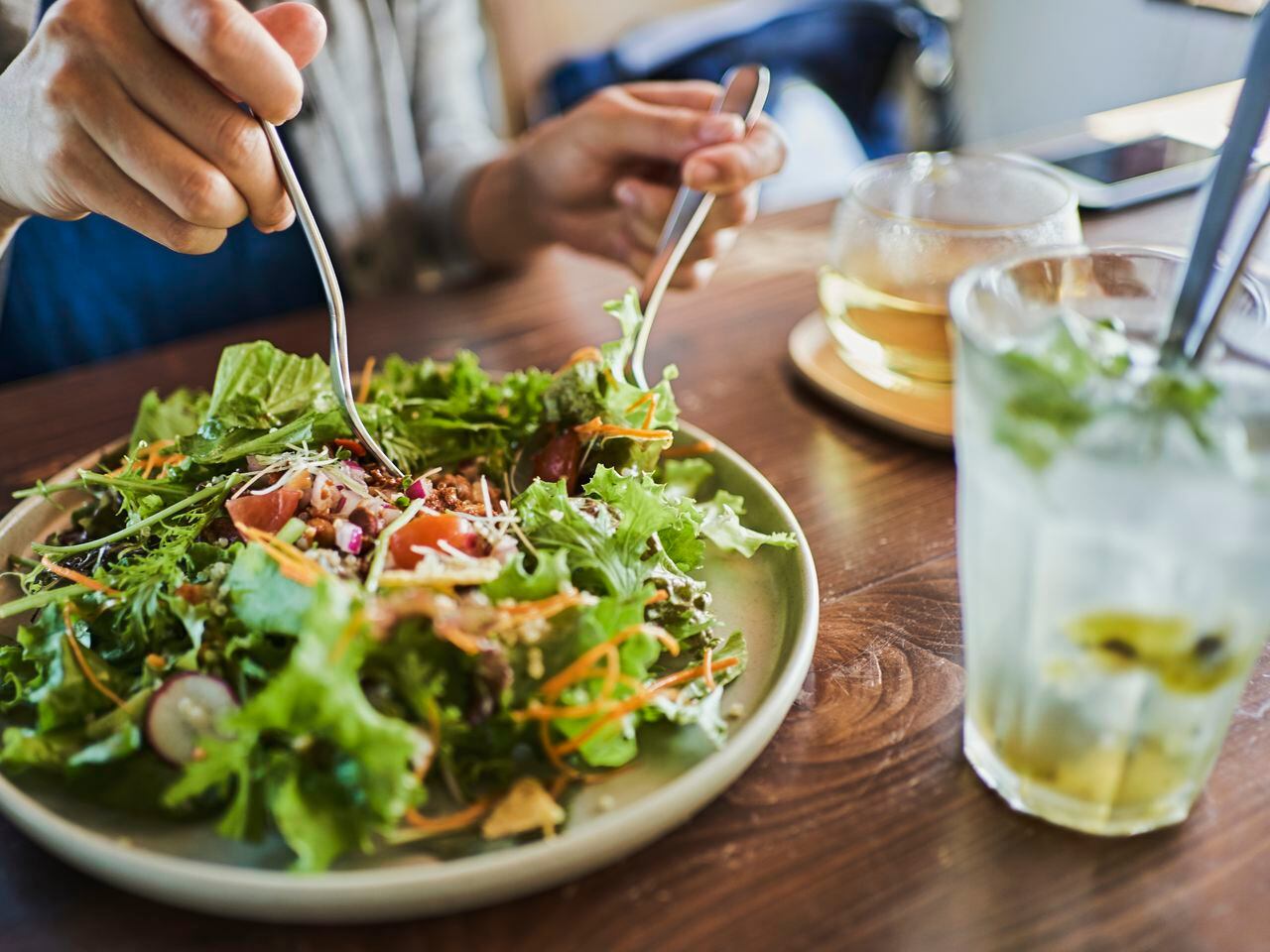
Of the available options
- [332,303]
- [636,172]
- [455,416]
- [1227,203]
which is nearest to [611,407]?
[455,416]

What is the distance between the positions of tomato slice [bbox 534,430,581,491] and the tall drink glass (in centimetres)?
51

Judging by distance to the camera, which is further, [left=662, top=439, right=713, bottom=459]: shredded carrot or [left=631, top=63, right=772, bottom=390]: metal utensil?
[left=631, top=63, right=772, bottom=390]: metal utensil

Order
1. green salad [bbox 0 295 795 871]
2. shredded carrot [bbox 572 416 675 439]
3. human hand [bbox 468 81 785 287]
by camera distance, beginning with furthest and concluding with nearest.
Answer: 1. human hand [bbox 468 81 785 287]
2. shredded carrot [bbox 572 416 675 439]
3. green salad [bbox 0 295 795 871]

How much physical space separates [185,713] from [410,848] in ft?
0.70

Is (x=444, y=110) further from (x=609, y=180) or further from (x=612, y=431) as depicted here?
(x=612, y=431)

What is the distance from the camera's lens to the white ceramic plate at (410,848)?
2.19ft

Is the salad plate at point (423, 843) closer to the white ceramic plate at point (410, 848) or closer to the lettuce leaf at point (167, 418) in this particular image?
the white ceramic plate at point (410, 848)

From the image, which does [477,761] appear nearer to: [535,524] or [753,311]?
[535,524]

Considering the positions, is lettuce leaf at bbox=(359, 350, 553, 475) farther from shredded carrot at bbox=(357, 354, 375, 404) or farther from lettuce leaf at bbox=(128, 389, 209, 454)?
lettuce leaf at bbox=(128, 389, 209, 454)

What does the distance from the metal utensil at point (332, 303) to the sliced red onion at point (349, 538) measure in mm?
195

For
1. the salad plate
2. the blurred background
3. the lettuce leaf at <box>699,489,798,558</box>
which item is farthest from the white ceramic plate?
the blurred background

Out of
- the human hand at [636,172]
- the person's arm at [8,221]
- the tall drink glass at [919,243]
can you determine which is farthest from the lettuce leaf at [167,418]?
the tall drink glass at [919,243]

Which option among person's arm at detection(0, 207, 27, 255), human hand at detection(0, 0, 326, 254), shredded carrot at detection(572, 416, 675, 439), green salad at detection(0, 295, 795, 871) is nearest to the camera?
green salad at detection(0, 295, 795, 871)

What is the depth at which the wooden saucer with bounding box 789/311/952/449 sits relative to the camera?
1.32m
